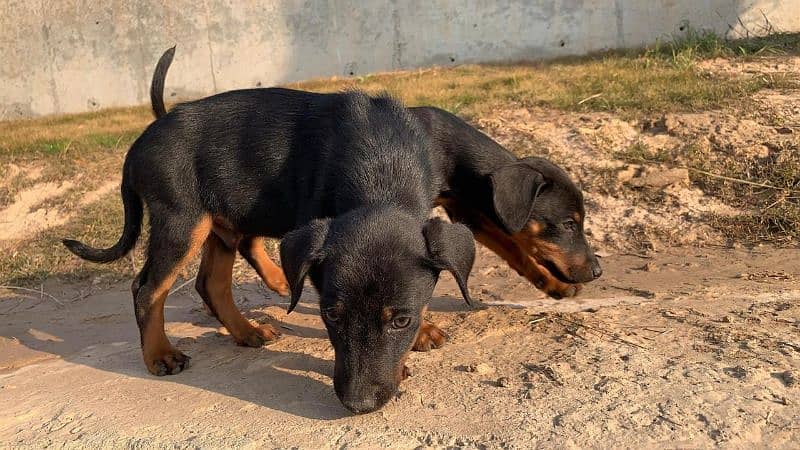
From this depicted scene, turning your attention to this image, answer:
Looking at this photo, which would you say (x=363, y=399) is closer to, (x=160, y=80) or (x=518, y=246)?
(x=518, y=246)

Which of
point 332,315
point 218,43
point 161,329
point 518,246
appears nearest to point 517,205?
point 518,246

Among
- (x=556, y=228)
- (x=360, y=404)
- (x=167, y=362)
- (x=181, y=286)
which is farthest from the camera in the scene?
(x=181, y=286)

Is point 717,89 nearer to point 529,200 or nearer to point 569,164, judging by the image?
point 569,164

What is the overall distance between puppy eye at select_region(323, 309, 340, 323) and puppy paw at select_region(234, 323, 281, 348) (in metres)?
1.65

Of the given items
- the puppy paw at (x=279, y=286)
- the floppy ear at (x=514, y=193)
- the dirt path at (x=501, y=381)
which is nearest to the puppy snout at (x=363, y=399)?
the dirt path at (x=501, y=381)

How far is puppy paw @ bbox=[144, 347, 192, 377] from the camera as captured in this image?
5.05 m

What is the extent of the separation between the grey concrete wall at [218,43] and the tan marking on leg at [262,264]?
28.7 ft

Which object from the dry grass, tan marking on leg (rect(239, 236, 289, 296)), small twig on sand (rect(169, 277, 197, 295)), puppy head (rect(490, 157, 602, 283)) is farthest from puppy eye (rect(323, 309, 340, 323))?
the dry grass

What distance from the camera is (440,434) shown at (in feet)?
12.4

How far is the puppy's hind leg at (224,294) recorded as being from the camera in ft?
18.3

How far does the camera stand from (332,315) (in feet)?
12.9

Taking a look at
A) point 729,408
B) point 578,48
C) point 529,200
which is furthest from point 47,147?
point 729,408

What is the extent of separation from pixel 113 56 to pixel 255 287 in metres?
9.09

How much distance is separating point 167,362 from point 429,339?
5.02 ft
